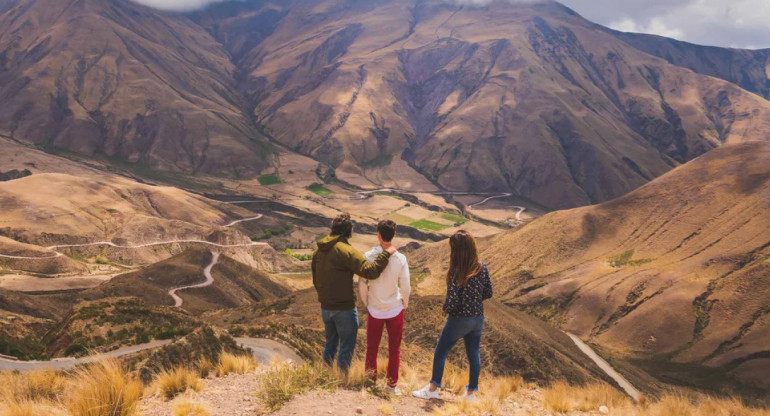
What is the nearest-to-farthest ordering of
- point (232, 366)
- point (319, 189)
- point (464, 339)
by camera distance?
1. point (464, 339)
2. point (232, 366)
3. point (319, 189)

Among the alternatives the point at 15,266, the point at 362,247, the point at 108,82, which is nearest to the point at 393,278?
the point at 15,266

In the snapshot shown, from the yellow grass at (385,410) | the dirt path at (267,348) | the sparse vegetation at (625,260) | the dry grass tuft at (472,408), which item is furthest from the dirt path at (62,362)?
the sparse vegetation at (625,260)

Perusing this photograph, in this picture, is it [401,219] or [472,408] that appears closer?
[472,408]

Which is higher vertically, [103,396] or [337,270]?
[337,270]

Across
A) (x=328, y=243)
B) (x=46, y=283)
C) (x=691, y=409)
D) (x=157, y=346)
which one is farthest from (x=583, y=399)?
(x=46, y=283)

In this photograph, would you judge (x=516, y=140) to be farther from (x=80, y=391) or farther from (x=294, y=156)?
(x=80, y=391)

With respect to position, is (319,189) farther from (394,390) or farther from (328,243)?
(328,243)

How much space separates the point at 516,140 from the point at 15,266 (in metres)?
158

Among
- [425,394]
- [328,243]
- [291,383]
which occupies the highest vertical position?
[328,243]

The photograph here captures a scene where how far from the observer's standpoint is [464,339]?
1005cm

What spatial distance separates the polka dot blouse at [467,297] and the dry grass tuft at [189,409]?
4.57m

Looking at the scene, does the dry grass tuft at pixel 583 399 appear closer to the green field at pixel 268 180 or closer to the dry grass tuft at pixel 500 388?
the dry grass tuft at pixel 500 388

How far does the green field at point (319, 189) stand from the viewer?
156 meters

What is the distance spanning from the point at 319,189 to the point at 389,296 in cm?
15173
